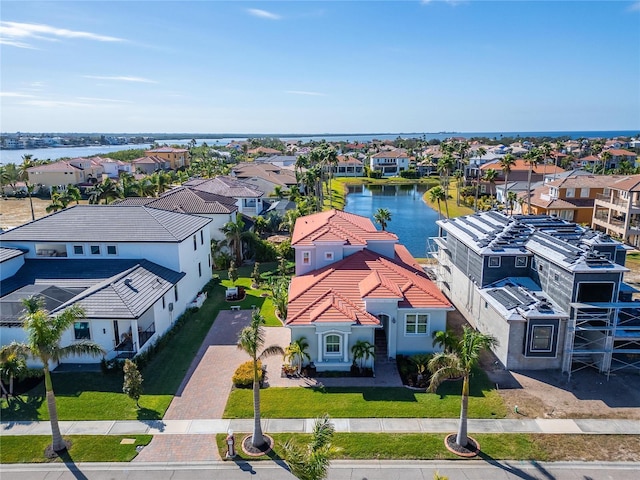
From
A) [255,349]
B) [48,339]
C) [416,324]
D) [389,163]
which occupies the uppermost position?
[389,163]

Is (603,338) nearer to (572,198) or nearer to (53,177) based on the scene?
(572,198)

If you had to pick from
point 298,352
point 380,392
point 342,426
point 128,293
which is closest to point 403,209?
point 298,352

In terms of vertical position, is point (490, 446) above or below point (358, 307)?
below

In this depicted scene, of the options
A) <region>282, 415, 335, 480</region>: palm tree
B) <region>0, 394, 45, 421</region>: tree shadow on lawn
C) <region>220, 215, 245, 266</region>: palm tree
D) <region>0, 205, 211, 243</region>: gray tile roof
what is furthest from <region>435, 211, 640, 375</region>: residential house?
<region>0, 394, 45, 421</region>: tree shadow on lawn

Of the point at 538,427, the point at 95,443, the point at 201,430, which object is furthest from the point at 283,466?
the point at 538,427

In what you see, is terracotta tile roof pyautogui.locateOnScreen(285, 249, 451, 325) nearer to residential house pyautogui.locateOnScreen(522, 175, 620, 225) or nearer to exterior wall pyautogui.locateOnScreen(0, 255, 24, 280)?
exterior wall pyautogui.locateOnScreen(0, 255, 24, 280)

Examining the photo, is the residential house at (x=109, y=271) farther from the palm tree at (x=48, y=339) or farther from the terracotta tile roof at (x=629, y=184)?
the terracotta tile roof at (x=629, y=184)
